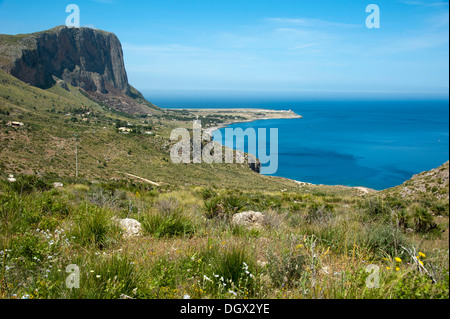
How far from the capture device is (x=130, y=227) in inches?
175

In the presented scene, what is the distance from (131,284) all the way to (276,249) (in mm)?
1713

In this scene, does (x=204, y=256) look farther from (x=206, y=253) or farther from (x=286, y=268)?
(x=286, y=268)

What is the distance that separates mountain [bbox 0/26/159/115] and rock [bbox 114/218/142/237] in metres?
102

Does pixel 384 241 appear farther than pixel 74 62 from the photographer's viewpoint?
No

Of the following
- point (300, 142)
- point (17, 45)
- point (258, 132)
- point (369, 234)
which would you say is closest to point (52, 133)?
point (369, 234)

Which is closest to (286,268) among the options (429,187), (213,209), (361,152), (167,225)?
(167,225)

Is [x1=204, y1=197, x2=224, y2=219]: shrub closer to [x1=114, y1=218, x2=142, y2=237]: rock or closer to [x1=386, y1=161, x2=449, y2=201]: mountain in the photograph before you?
[x1=114, y1=218, x2=142, y2=237]: rock

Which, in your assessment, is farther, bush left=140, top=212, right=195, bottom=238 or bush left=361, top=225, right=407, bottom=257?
bush left=140, top=212, right=195, bottom=238

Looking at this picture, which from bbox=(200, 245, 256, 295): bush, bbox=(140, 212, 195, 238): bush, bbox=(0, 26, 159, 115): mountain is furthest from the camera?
bbox=(0, 26, 159, 115): mountain

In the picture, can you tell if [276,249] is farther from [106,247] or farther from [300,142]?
[300,142]

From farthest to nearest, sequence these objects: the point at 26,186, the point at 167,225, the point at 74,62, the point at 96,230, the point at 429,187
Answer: the point at 74,62, the point at 429,187, the point at 26,186, the point at 167,225, the point at 96,230

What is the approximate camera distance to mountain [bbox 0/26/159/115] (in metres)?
92.4

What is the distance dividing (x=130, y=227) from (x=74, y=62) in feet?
499

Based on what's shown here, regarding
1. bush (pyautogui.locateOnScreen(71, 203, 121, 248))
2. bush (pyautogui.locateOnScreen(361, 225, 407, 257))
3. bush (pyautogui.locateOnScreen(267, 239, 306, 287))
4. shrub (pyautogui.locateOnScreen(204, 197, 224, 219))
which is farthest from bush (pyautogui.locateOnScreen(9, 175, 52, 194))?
bush (pyautogui.locateOnScreen(361, 225, 407, 257))
